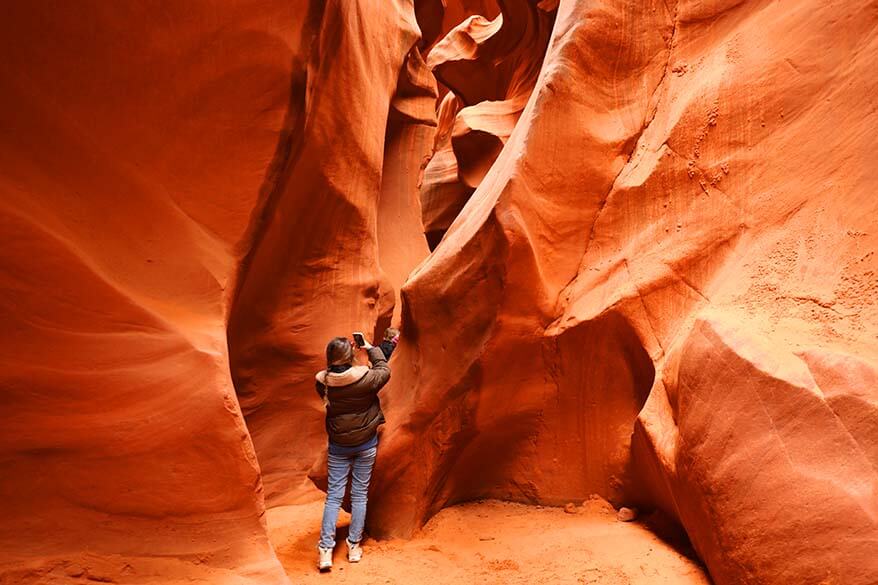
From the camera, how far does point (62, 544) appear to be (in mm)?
2777

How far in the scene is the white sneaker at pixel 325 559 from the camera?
12.9 ft

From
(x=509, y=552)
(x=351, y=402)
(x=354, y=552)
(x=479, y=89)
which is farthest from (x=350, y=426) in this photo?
(x=479, y=89)

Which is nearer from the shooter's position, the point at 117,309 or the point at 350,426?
the point at 117,309

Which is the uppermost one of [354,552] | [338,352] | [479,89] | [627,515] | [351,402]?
[479,89]

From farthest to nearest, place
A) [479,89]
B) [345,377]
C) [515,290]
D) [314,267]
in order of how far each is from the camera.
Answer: [479,89], [314,267], [345,377], [515,290]

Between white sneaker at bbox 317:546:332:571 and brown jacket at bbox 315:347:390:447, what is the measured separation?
26.1 inches

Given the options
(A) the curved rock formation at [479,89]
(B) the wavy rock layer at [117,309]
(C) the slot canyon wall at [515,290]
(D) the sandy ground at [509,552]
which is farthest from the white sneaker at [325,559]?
(A) the curved rock formation at [479,89]

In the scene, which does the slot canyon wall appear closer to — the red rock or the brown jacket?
the red rock

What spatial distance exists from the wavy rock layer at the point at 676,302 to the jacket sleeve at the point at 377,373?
0.31m

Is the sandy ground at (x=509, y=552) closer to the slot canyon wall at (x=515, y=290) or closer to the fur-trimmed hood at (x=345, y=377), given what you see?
the slot canyon wall at (x=515, y=290)

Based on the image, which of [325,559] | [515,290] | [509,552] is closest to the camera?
[509,552]

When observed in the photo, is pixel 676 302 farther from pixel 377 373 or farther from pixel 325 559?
pixel 325 559

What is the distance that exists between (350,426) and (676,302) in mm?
2224

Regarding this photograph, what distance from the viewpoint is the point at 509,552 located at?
3.74 meters
